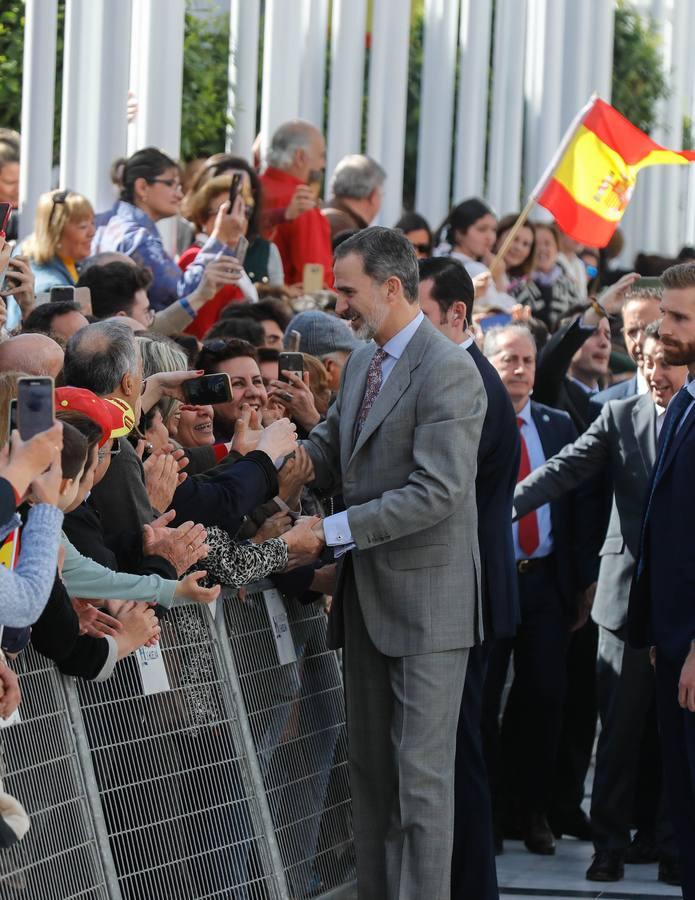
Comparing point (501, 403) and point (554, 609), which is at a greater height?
point (501, 403)

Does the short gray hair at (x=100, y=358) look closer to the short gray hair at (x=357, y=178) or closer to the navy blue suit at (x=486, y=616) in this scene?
the navy blue suit at (x=486, y=616)

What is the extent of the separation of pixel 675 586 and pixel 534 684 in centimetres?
211

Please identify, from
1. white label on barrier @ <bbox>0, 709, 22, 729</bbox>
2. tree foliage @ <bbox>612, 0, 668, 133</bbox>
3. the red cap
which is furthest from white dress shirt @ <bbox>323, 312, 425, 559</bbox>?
tree foliage @ <bbox>612, 0, 668, 133</bbox>

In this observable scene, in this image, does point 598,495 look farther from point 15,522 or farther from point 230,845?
point 15,522

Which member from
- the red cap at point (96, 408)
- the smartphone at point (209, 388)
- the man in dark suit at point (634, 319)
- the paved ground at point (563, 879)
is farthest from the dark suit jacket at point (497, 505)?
the man in dark suit at point (634, 319)

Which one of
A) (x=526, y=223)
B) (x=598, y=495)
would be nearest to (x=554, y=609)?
(x=598, y=495)

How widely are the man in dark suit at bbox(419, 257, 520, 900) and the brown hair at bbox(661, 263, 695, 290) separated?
745 millimetres

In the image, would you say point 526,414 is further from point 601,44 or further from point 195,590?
point 601,44

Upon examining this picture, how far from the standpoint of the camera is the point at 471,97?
2120cm

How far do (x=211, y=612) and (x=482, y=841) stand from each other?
1319 millimetres

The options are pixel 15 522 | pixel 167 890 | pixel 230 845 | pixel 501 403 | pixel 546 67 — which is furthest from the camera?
pixel 546 67

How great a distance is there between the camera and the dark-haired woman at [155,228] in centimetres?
924

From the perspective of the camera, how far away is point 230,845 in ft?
20.0

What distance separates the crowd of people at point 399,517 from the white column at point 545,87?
48.1ft
